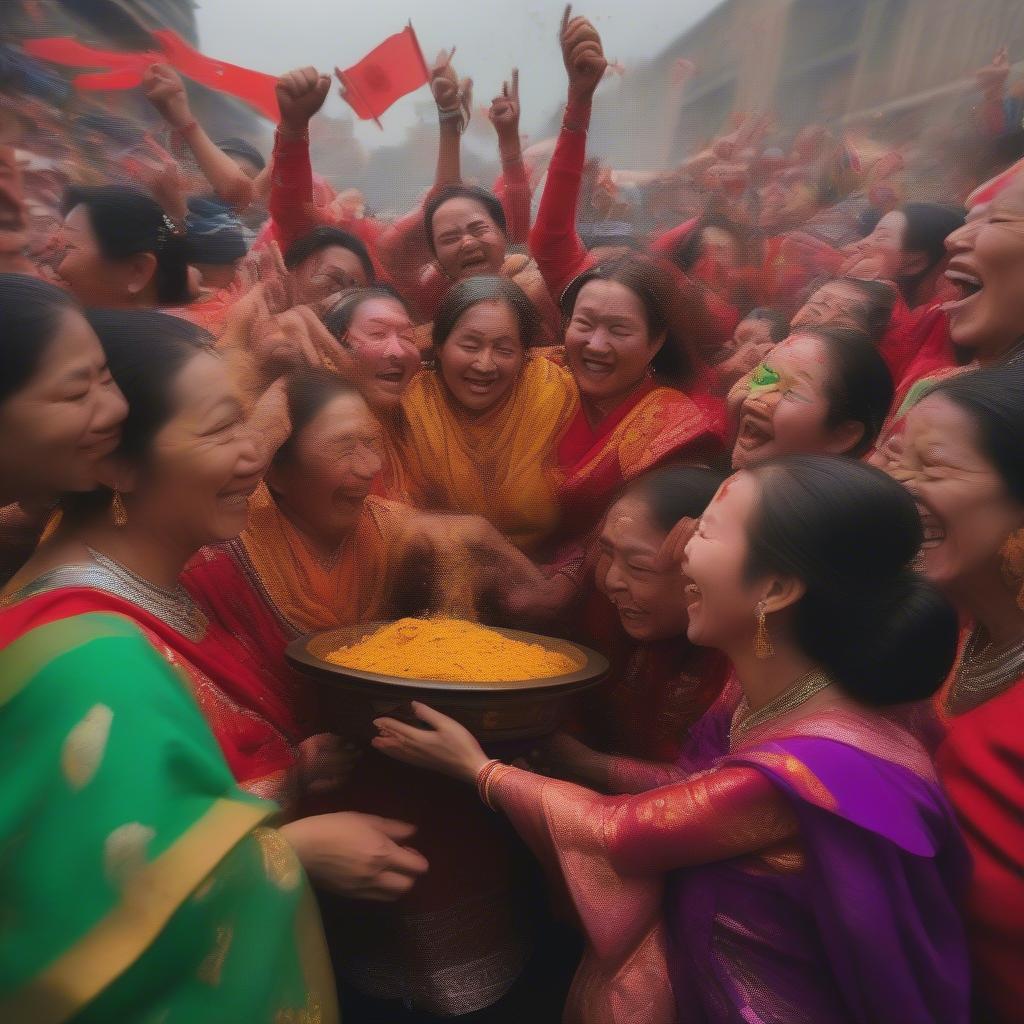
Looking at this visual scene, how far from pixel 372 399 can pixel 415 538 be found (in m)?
0.33

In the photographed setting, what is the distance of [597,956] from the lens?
5.27 ft

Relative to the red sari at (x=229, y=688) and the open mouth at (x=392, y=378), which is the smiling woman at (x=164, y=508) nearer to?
the red sari at (x=229, y=688)

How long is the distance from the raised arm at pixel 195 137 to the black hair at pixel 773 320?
3.97ft

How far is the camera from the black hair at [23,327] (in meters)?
1.34

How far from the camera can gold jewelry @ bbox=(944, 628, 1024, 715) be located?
1637mm

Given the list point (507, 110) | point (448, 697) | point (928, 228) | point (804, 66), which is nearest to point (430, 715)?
point (448, 697)

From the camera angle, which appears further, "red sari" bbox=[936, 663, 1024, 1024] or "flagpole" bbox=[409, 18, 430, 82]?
"flagpole" bbox=[409, 18, 430, 82]

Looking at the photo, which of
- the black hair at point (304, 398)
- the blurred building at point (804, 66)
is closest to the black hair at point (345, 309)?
the black hair at point (304, 398)

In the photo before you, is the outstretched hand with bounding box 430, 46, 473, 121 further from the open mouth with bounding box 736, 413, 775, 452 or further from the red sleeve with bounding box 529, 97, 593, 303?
the open mouth with bounding box 736, 413, 775, 452

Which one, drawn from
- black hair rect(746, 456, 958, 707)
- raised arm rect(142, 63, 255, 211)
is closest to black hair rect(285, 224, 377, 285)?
raised arm rect(142, 63, 255, 211)

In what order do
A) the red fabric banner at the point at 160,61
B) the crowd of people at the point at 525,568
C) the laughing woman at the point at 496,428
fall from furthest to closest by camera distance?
the laughing woman at the point at 496,428, the red fabric banner at the point at 160,61, the crowd of people at the point at 525,568

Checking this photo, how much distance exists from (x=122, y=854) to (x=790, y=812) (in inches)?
38.4

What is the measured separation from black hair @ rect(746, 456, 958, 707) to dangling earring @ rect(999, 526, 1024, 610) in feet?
0.80

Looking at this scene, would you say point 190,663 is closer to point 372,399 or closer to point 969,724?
point 372,399
